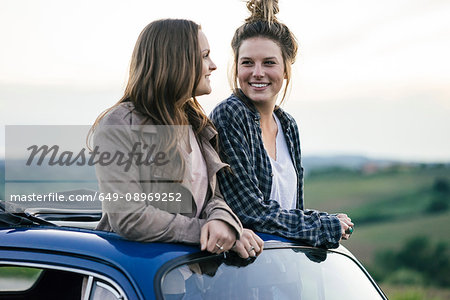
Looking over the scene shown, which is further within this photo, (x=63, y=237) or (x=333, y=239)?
(x=333, y=239)

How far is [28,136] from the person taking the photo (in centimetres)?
383

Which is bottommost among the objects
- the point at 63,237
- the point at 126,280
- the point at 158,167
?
the point at 126,280

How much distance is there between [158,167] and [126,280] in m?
0.57

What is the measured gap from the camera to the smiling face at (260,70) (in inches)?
147

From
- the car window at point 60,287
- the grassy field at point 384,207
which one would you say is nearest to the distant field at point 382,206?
the grassy field at point 384,207

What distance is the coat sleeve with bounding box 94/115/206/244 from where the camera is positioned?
2.88 metres

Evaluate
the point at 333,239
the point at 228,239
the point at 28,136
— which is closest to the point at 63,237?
the point at 228,239

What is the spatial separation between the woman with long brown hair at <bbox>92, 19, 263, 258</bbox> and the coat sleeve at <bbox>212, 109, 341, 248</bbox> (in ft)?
0.34

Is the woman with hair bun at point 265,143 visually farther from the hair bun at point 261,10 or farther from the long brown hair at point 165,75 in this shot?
the long brown hair at point 165,75

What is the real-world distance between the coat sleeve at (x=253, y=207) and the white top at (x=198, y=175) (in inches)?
6.5

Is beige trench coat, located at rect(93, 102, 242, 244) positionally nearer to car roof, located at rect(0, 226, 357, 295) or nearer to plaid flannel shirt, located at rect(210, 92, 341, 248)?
car roof, located at rect(0, 226, 357, 295)

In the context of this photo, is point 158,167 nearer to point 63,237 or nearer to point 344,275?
point 63,237

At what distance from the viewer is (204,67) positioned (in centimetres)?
325

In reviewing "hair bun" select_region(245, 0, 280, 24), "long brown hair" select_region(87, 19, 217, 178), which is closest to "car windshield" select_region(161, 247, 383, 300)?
"long brown hair" select_region(87, 19, 217, 178)
